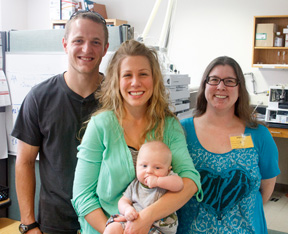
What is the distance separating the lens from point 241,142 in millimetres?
1550

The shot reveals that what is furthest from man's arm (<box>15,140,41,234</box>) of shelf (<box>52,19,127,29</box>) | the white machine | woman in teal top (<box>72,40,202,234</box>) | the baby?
shelf (<box>52,19,127,29</box>)

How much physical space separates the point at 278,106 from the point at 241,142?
9.45 ft

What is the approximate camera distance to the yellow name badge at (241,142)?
154 cm

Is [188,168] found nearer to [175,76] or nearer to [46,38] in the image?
[175,76]

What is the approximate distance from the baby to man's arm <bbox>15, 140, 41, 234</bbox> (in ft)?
1.97

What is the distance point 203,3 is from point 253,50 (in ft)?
4.00

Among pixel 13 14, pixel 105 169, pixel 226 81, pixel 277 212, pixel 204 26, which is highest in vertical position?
pixel 13 14

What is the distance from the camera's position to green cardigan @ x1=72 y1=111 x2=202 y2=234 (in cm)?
120

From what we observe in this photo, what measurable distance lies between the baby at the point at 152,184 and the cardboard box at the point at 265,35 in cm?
422

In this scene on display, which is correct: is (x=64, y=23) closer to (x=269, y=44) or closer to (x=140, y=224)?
(x=269, y=44)

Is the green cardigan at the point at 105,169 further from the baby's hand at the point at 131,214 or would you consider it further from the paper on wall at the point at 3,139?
the paper on wall at the point at 3,139

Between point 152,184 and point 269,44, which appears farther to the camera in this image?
point 269,44

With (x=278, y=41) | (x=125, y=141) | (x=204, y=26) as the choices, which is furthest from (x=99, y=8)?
(x=125, y=141)

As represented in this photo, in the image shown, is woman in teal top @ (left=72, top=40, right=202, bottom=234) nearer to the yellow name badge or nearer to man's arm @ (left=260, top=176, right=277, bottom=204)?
the yellow name badge
